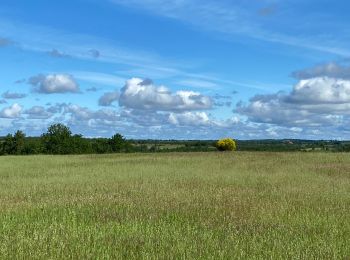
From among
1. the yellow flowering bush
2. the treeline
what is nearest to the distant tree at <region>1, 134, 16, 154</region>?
the treeline

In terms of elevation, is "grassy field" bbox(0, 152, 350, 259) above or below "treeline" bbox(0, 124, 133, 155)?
below

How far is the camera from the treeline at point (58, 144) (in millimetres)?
102062

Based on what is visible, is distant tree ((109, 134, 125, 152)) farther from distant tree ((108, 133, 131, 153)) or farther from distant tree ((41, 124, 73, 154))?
distant tree ((41, 124, 73, 154))

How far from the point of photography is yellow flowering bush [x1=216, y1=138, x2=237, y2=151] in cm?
8119

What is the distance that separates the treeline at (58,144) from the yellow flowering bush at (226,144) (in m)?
34.8

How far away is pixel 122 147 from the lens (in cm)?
11338

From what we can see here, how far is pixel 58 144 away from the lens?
10544 cm

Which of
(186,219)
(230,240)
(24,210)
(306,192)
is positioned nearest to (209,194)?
(306,192)

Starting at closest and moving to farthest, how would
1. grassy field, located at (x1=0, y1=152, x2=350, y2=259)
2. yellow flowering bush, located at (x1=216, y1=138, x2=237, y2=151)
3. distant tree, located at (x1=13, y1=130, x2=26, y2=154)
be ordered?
grassy field, located at (x1=0, y1=152, x2=350, y2=259)
yellow flowering bush, located at (x1=216, y1=138, x2=237, y2=151)
distant tree, located at (x1=13, y1=130, x2=26, y2=154)

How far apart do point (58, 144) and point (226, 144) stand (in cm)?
4070

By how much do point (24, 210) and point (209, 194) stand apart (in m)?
7.30

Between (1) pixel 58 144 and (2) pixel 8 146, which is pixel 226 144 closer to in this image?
(1) pixel 58 144

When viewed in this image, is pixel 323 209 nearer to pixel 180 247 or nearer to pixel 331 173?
pixel 180 247

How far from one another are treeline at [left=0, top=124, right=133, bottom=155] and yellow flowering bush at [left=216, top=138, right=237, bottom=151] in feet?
114
